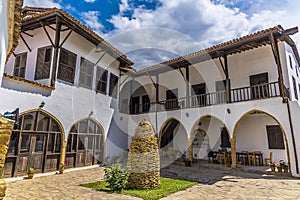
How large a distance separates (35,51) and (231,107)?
11.1 meters

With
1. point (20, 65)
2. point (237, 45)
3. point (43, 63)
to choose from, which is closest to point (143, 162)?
point (43, 63)

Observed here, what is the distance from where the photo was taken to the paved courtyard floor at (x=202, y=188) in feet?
19.6

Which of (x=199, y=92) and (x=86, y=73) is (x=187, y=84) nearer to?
(x=199, y=92)

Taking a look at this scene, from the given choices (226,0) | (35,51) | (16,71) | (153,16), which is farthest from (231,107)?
(16,71)

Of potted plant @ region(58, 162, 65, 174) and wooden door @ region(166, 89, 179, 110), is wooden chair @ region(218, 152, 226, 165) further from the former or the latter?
potted plant @ region(58, 162, 65, 174)

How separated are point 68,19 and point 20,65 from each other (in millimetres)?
3846

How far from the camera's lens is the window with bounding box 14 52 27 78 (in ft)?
34.8

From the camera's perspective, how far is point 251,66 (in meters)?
12.4

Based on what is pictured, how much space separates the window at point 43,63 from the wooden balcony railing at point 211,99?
627 cm

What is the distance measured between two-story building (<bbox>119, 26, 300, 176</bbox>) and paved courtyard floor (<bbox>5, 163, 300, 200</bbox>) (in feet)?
6.74

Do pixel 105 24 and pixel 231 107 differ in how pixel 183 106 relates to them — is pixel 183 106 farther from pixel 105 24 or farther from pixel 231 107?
pixel 105 24

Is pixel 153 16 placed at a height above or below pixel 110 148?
above

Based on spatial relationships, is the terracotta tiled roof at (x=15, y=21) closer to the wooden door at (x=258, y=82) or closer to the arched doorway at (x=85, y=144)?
the arched doorway at (x=85, y=144)

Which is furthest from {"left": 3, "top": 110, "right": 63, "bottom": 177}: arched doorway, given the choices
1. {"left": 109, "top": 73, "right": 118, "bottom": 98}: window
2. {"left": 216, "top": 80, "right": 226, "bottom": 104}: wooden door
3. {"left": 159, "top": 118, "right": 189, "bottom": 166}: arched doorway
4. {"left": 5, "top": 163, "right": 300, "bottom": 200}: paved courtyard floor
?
{"left": 216, "top": 80, "right": 226, "bottom": 104}: wooden door
